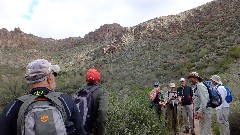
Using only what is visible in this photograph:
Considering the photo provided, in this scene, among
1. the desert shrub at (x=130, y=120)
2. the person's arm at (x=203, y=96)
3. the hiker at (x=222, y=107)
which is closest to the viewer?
the person's arm at (x=203, y=96)

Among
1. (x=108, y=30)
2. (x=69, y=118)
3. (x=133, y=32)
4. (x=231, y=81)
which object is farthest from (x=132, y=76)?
(x=108, y=30)

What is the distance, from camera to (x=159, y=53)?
41750 mm

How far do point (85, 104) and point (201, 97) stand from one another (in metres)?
3.62

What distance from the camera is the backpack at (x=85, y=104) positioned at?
5.04 meters

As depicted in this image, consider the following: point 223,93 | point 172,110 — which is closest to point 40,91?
point 223,93

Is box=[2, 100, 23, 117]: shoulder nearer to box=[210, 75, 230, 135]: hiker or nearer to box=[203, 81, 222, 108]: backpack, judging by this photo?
box=[203, 81, 222, 108]: backpack

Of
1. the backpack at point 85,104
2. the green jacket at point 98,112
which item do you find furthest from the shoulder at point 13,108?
the green jacket at point 98,112

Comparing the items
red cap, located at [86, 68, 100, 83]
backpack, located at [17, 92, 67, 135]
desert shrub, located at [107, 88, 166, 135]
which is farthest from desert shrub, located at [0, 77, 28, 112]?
backpack, located at [17, 92, 67, 135]

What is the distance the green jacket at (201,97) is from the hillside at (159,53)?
809 cm

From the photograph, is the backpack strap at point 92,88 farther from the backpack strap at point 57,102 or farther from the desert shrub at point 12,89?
the desert shrub at point 12,89

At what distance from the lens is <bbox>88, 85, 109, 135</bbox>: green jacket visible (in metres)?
5.14

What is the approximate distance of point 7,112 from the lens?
10.0ft

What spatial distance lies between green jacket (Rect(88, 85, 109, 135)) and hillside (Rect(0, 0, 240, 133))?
11662 mm

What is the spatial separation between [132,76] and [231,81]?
1479 cm
